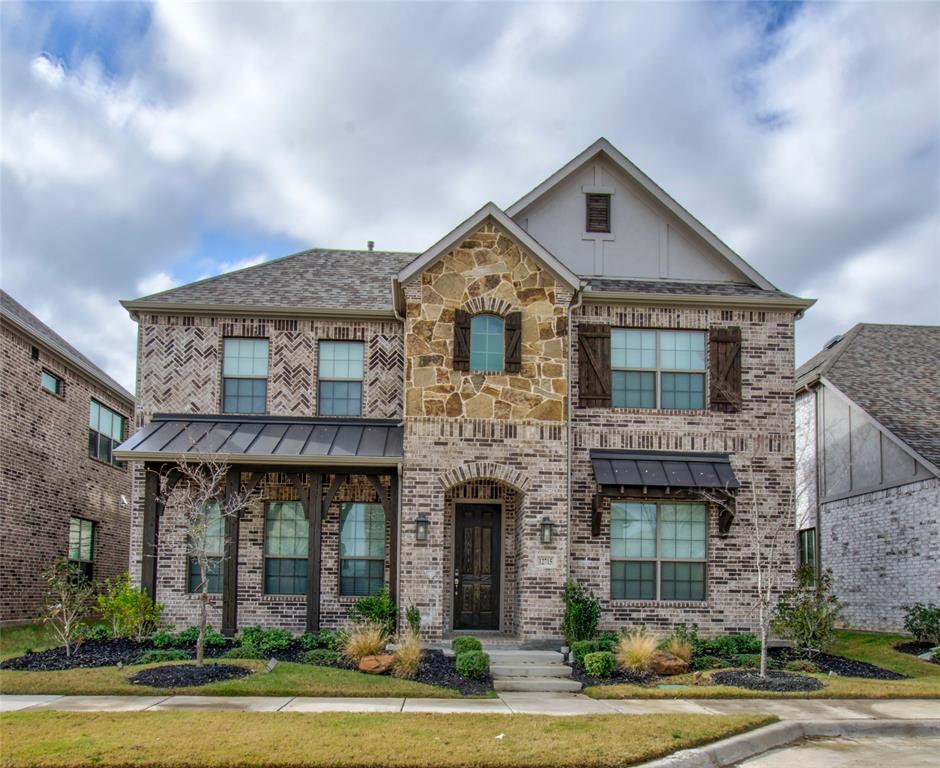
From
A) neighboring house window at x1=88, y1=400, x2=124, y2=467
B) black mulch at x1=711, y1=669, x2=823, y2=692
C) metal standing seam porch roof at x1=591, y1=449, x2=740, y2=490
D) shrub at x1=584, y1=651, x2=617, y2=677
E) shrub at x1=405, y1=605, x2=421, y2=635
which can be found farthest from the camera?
neighboring house window at x1=88, y1=400, x2=124, y2=467

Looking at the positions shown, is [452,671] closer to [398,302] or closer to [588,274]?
[398,302]

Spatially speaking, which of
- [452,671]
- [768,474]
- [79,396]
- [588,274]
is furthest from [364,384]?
[79,396]

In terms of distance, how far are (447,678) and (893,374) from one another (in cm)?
1484

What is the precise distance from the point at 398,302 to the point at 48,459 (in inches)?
411

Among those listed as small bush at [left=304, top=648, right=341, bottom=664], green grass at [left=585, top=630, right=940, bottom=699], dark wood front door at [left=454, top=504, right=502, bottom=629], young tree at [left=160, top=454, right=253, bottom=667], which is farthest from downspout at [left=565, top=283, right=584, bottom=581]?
young tree at [left=160, top=454, right=253, bottom=667]

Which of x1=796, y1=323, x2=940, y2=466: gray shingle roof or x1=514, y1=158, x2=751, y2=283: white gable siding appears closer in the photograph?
x1=514, y1=158, x2=751, y2=283: white gable siding

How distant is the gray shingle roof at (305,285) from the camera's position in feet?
A: 63.1

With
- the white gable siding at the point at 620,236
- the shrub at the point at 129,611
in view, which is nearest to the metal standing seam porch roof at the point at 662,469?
the white gable siding at the point at 620,236

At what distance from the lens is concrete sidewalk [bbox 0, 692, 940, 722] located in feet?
39.9

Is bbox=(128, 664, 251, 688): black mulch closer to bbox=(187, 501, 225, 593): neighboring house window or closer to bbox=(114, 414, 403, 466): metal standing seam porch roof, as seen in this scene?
bbox=(187, 501, 225, 593): neighboring house window

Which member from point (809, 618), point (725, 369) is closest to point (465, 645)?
point (809, 618)

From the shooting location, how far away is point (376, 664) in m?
14.8

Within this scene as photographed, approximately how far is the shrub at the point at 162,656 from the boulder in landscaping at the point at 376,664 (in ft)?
9.62

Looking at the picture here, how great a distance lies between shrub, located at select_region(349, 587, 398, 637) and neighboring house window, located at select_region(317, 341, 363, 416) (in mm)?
3833
